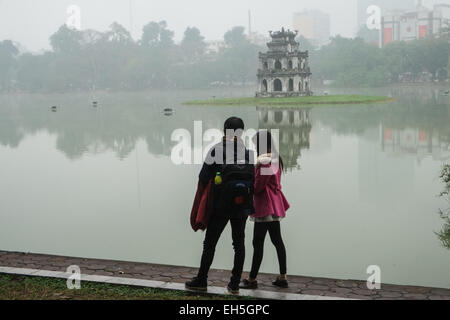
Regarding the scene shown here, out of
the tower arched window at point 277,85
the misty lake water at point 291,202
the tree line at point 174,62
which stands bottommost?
the misty lake water at point 291,202

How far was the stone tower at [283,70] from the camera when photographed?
5612 centimetres

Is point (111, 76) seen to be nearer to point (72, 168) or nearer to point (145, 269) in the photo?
point (72, 168)

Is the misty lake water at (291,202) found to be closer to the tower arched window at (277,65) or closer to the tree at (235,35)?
the tower arched window at (277,65)

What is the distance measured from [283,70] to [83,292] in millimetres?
52115

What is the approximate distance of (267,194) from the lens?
20.2ft

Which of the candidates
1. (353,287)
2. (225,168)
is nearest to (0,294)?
(225,168)

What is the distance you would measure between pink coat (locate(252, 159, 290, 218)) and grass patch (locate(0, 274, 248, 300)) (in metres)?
1.00

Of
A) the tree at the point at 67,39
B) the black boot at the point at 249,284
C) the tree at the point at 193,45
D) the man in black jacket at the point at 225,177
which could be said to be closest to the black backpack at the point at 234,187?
the man in black jacket at the point at 225,177

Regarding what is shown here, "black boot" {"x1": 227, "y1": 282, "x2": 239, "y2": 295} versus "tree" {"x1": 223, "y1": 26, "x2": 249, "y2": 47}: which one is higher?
"tree" {"x1": 223, "y1": 26, "x2": 249, "y2": 47}

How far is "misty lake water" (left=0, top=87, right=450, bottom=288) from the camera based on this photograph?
8164 mm

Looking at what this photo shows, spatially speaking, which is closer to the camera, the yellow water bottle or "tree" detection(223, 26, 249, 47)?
the yellow water bottle

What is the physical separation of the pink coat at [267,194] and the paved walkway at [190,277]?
870 mm

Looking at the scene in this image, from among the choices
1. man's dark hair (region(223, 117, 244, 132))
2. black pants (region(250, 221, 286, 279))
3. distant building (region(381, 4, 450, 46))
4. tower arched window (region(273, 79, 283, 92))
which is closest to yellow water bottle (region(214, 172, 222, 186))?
man's dark hair (region(223, 117, 244, 132))

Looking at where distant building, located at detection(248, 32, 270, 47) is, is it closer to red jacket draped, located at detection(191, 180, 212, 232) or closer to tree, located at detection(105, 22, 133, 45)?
tree, located at detection(105, 22, 133, 45)
